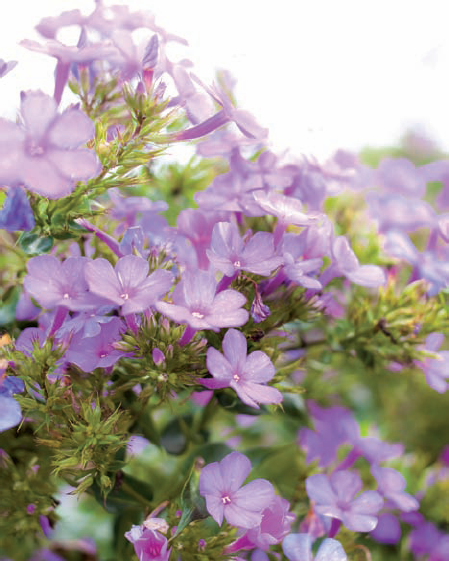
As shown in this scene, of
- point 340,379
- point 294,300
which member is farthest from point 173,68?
point 340,379

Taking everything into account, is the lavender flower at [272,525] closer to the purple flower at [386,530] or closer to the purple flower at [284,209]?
the purple flower at [284,209]

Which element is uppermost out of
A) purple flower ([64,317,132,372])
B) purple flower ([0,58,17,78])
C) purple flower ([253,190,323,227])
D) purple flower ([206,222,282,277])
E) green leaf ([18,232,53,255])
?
purple flower ([0,58,17,78])

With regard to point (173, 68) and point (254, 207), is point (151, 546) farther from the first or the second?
point (173, 68)

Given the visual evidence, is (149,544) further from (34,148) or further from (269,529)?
(34,148)

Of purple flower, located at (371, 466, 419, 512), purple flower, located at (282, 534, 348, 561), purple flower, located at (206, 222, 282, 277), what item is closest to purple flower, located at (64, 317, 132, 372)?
purple flower, located at (206, 222, 282, 277)

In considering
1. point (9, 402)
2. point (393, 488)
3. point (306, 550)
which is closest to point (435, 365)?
point (393, 488)

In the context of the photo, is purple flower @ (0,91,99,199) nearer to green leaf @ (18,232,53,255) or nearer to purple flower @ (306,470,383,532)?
green leaf @ (18,232,53,255)

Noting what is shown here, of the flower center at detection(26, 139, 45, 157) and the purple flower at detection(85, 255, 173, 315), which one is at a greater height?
the flower center at detection(26, 139, 45, 157)

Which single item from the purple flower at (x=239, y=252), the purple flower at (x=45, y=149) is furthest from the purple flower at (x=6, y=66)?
the purple flower at (x=239, y=252)
